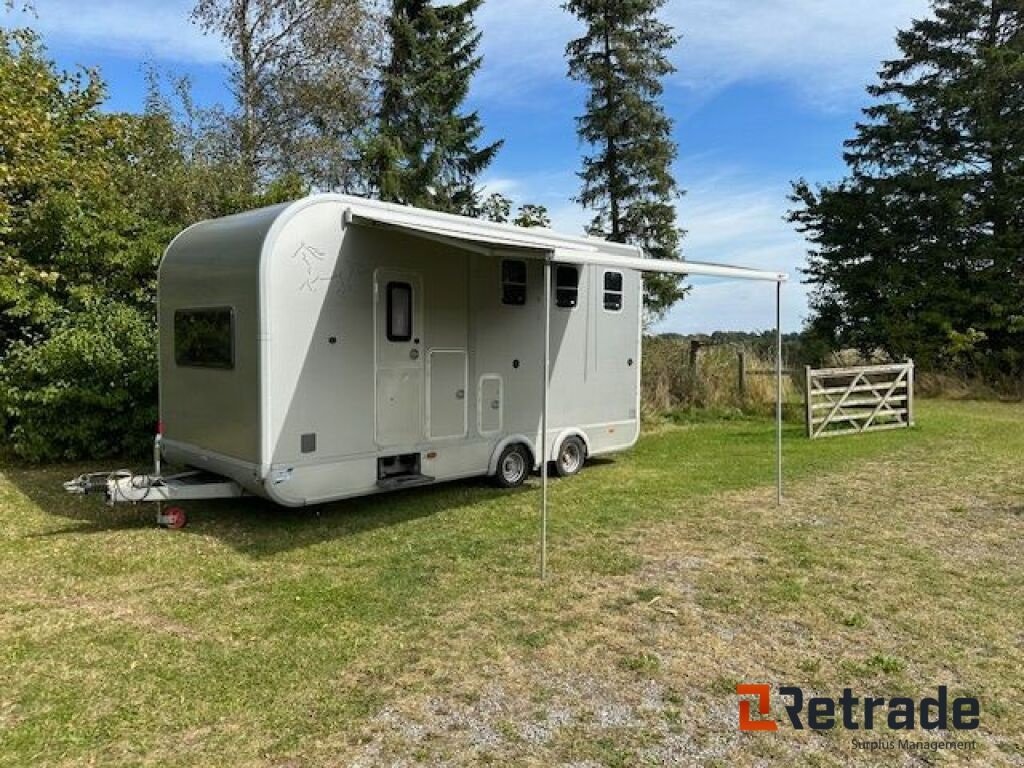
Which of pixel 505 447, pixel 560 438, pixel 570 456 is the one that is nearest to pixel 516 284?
pixel 505 447

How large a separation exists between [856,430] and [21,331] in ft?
41.1

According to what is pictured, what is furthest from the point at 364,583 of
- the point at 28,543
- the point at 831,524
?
the point at 831,524

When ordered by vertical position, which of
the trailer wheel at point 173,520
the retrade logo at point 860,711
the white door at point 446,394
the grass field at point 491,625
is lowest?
the retrade logo at point 860,711

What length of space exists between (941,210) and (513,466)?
18.8m

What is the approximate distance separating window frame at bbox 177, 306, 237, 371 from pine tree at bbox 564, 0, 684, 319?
48.6 ft

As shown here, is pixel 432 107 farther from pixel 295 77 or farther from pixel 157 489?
pixel 157 489

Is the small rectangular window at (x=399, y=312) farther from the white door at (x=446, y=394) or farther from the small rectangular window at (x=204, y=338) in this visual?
the small rectangular window at (x=204, y=338)

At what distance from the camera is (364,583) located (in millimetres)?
4961

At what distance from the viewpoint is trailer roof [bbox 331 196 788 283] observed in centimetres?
534

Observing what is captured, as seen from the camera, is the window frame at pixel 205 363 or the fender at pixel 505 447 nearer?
the window frame at pixel 205 363

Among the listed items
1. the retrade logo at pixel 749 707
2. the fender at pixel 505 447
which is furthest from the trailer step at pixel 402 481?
the retrade logo at pixel 749 707

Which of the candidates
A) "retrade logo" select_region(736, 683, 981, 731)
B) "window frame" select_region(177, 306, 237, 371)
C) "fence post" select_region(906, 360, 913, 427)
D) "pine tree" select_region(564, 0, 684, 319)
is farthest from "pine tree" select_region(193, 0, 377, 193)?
"retrade logo" select_region(736, 683, 981, 731)

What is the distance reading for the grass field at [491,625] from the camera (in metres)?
3.12

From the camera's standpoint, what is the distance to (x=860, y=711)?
335cm
